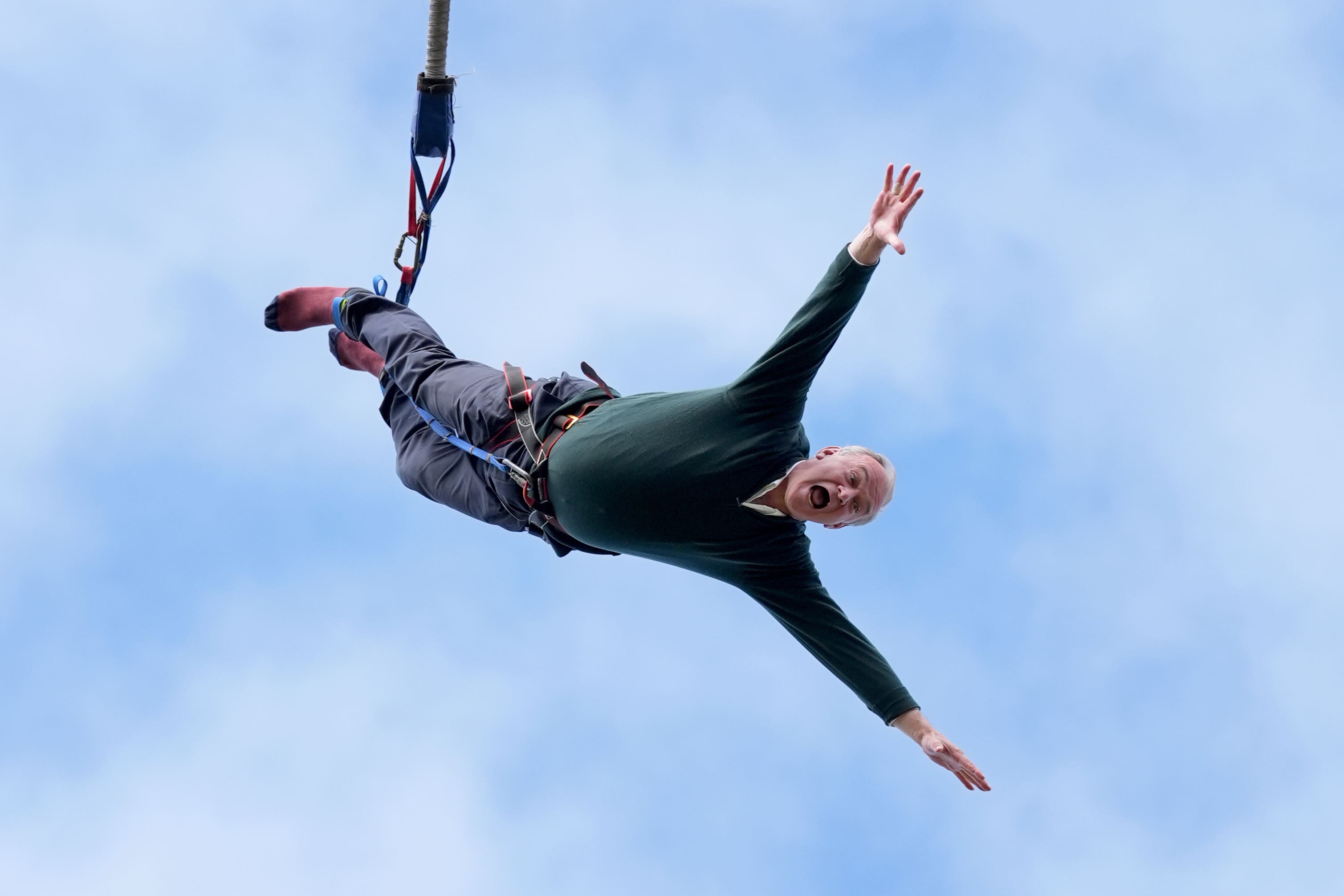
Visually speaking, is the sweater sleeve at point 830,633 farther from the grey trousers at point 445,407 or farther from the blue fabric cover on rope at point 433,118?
the blue fabric cover on rope at point 433,118

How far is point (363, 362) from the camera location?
28.3 ft

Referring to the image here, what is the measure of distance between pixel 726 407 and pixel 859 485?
2.67 feet

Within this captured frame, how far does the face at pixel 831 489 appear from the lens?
6.86m

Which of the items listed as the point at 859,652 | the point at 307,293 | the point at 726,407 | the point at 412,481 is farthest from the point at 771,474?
the point at 307,293

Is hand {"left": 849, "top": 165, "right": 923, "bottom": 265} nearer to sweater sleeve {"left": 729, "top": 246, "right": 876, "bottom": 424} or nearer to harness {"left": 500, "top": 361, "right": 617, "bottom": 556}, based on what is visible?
sweater sleeve {"left": 729, "top": 246, "right": 876, "bottom": 424}

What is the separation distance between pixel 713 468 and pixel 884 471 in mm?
982

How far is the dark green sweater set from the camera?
6695 millimetres

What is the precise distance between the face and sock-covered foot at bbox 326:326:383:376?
3097 millimetres

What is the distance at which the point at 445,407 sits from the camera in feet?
25.1

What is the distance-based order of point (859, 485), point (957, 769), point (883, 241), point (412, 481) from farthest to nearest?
point (412, 481) → point (957, 769) → point (859, 485) → point (883, 241)

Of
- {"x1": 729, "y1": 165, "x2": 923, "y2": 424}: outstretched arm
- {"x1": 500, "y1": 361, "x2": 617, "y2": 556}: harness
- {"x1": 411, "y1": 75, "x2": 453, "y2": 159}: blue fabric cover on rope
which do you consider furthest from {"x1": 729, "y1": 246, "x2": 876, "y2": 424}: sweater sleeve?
{"x1": 411, "y1": 75, "x2": 453, "y2": 159}: blue fabric cover on rope

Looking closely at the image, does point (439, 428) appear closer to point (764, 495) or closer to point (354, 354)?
point (354, 354)

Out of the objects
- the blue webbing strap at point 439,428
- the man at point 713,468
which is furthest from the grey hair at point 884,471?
the blue webbing strap at point 439,428

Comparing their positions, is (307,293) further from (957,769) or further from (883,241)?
(957,769)
